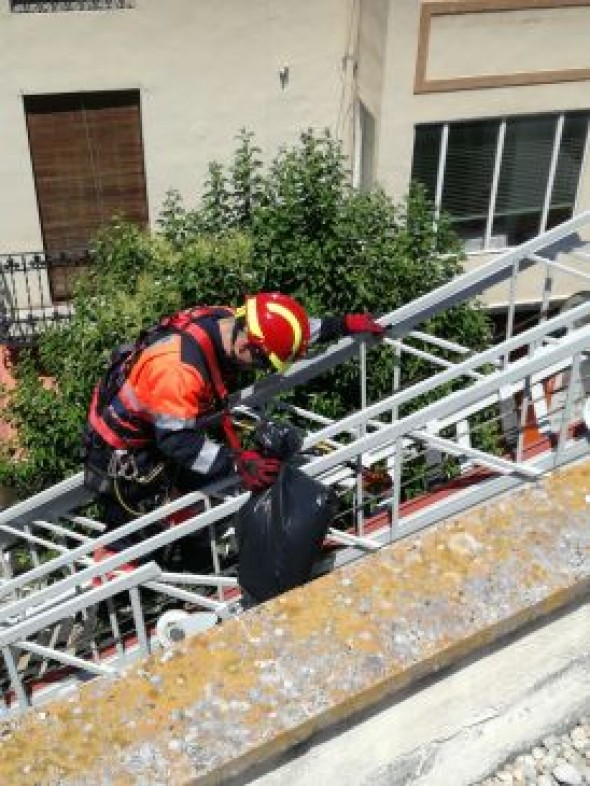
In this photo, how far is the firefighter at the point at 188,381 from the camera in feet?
15.6

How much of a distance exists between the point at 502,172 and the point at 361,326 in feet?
27.1

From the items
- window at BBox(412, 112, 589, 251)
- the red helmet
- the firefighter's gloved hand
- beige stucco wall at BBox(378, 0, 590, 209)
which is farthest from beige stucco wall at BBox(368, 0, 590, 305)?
the firefighter's gloved hand

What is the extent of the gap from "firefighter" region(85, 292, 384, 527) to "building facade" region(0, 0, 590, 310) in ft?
23.1

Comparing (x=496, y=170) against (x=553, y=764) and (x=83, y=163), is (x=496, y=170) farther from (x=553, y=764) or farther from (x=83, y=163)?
(x=553, y=764)

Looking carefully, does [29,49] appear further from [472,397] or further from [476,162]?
[472,397]

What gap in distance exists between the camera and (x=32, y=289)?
1306 centimetres

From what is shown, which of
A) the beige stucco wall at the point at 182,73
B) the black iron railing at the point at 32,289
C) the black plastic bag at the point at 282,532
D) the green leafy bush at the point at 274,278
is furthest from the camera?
the black iron railing at the point at 32,289

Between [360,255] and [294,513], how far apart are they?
3691 millimetres

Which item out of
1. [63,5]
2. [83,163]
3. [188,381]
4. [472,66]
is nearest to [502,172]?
[472,66]

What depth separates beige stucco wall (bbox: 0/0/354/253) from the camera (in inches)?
438

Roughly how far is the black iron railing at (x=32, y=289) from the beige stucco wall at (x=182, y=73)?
0.86 ft

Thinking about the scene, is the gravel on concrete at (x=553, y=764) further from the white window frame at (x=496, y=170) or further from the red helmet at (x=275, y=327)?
the white window frame at (x=496, y=170)

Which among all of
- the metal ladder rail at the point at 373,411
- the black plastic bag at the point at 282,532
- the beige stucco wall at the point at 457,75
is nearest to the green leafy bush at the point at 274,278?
the metal ladder rail at the point at 373,411

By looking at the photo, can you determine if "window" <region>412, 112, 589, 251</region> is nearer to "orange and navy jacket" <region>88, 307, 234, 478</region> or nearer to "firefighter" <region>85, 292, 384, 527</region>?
"firefighter" <region>85, 292, 384, 527</region>
